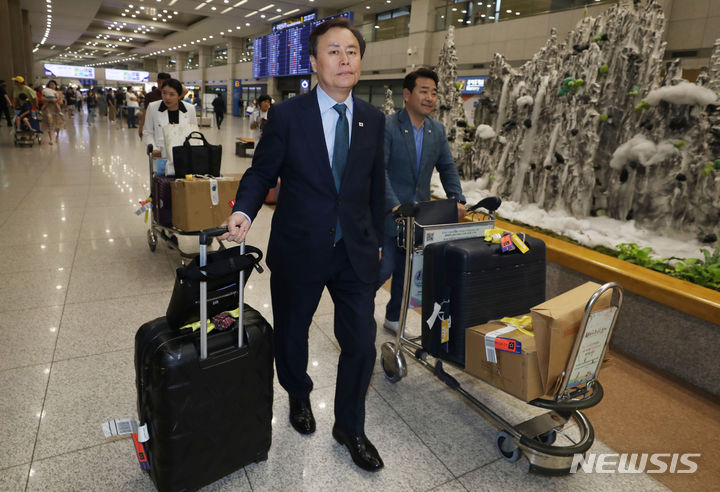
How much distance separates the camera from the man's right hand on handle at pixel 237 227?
63.2 inches

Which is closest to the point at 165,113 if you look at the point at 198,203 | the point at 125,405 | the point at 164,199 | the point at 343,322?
the point at 164,199

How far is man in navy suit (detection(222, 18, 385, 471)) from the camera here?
1756 mm

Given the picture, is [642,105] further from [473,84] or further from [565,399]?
[473,84]

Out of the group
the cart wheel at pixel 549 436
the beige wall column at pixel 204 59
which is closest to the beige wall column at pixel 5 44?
the cart wheel at pixel 549 436

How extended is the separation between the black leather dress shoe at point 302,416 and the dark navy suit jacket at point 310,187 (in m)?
0.74

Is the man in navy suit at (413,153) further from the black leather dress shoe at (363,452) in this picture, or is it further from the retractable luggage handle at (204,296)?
the retractable luggage handle at (204,296)

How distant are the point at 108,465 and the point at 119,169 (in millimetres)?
8734

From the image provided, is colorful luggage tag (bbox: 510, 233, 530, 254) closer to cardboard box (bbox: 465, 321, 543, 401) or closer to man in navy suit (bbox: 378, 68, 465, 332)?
cardboard box (bbox: 465, 321, 543, 401)

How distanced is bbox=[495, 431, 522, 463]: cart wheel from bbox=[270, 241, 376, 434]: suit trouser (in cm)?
68

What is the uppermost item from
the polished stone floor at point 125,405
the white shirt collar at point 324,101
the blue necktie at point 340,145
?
the white shirt collar at point 324,101

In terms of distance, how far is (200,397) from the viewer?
5.35 feet

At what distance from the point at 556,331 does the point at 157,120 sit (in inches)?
181

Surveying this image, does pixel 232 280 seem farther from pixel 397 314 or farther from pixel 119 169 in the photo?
pixel 119 169

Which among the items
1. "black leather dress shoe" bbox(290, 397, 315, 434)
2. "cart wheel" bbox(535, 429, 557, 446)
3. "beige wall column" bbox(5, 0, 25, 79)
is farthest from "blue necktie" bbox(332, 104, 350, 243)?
"beige wall column" bbox(5, 0, 25, 79)
